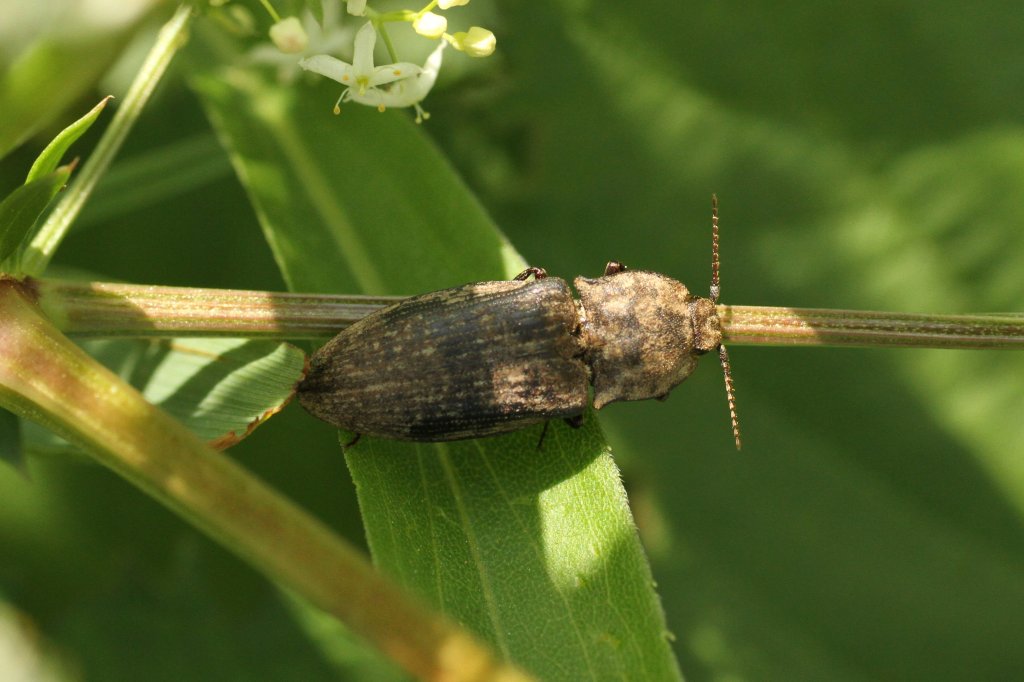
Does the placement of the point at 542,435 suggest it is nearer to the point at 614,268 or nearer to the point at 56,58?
the point at 614,268

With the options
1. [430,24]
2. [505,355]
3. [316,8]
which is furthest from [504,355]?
[316,8]

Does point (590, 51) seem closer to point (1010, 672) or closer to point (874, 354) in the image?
point (874, 354)

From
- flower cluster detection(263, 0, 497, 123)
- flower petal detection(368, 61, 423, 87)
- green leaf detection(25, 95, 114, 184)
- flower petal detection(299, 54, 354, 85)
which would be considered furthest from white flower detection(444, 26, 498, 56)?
green leaf detection(25, 95, 114, 184)

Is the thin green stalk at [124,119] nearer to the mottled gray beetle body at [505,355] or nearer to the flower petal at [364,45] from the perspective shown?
the flower petal at [364,45]

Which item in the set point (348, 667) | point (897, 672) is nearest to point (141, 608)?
point (348, 667)

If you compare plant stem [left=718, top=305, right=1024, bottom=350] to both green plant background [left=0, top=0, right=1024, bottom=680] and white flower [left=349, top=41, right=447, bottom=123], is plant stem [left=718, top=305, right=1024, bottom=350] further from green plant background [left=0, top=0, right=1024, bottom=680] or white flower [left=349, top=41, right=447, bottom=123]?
green plant background [left=0, top=0, right=1024, bottom=680]

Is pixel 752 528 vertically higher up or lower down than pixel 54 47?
higher up

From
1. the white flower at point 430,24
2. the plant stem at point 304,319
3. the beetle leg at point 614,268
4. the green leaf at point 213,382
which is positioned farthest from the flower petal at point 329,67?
the beetle leg at point 614,268
